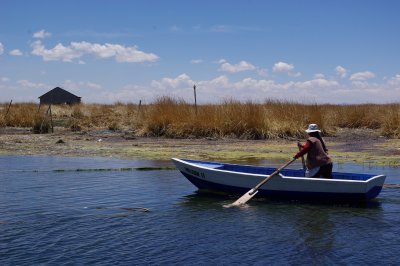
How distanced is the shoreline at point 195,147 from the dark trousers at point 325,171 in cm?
608

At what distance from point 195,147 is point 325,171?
11556mm

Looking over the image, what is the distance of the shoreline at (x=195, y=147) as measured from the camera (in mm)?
20088

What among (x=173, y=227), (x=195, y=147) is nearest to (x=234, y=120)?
(x=195, y=147)

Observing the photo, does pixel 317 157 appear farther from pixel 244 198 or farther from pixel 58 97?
pixel 58 97

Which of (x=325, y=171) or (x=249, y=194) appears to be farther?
(x=325, y=171)

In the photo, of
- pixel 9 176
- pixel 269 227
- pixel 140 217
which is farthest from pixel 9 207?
pixel 269 227

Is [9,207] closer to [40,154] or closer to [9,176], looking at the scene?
[9,176]

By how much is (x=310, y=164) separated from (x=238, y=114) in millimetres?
15685

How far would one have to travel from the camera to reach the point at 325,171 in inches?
485

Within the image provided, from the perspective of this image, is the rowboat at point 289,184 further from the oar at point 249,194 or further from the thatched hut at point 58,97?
the thatched hut at point 58,97

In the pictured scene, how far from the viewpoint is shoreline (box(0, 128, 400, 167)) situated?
20.1 meters

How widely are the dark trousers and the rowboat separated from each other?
33 cm

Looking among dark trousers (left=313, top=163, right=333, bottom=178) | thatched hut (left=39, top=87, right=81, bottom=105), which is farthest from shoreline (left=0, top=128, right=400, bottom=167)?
thatched hut (left=39, top=87, right=81, bottom=105)

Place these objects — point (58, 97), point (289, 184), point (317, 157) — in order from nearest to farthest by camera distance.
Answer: point (289, 184) → point (317, 157) → point (58, 97)
